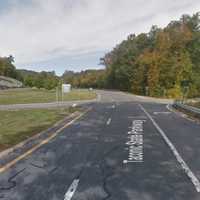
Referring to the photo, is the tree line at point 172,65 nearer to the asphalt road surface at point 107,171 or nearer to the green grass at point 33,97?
the green grass at point 33,97

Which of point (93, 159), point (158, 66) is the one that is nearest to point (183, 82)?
point (158, 66)

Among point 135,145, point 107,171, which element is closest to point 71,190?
point 107,171

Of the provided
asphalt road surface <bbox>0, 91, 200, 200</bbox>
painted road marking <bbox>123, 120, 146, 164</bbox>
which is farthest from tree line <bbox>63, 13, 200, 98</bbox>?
asphalt road surface <bbox>0, 91, 200, 200</bbox>

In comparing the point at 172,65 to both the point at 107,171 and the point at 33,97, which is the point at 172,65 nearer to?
the point at 33,97

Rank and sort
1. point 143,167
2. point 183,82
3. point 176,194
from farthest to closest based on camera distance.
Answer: point 183,82 → point 143,167 → point 176,194

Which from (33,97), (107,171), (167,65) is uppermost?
(167,65)

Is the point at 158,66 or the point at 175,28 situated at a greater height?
the point at 175,28

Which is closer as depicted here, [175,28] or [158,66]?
[158,66]

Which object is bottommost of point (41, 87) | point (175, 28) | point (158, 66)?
point (41, 87)

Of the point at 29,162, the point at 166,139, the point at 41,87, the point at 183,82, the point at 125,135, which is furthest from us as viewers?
the point at 41,87

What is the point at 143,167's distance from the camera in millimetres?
7762

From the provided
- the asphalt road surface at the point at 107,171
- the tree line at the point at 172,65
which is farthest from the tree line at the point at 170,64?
the asphalt road surface at the point at 107,171

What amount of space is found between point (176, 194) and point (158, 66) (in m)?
65.1

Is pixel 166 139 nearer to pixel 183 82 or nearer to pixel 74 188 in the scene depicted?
pixel 74 188
